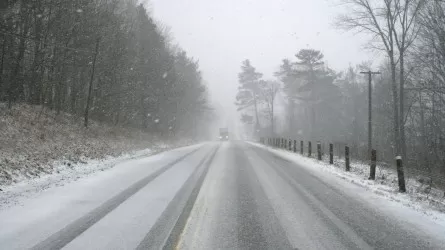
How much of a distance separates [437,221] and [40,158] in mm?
12345

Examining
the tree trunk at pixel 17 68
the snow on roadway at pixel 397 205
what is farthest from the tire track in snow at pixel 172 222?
the tree trunk at pixel 17 68

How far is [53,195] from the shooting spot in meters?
8.20

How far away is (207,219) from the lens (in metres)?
6.35

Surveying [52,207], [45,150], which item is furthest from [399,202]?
[45,150]

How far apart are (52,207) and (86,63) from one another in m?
21.2

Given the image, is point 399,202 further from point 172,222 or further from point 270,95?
point 270,95

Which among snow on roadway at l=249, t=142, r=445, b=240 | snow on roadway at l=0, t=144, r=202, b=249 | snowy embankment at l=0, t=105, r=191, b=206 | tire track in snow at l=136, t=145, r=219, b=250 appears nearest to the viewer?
tire track in snow at l=136, t=145, r=219, b=250

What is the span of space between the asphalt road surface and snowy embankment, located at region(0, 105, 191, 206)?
161cm

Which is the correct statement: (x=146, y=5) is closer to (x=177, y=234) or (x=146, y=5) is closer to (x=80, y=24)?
(x=80, y=24)

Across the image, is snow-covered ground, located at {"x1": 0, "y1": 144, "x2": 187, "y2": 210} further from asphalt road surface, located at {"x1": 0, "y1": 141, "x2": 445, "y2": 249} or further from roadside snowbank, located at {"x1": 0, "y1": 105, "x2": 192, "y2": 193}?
asphalt road surface, located at {"x1": 0, "y1": 141, "x2": 445, "y2": 249}

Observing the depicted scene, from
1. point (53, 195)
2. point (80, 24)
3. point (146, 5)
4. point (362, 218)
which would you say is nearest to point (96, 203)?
point (53, 195)

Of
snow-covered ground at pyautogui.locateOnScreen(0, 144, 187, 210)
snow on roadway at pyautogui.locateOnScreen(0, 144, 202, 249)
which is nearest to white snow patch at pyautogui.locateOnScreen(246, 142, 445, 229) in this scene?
snow on roadway at pyautogui.locateOnScreen(0, 144, 202, 249)

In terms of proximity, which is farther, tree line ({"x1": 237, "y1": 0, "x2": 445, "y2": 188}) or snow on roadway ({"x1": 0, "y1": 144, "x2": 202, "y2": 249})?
tree line ({"x1": 237, "y1": 0, "x2": 445, "y2": 188})

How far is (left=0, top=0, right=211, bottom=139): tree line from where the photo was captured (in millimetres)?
20578
